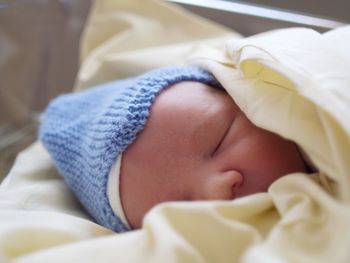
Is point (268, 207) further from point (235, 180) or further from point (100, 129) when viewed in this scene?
point (100, 129)

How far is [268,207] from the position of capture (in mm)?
459

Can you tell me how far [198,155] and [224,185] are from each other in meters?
0.05

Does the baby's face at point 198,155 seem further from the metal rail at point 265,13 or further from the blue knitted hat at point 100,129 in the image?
the metal rail at point 265,13

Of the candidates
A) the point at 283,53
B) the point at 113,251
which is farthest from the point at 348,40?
the point at 113,251

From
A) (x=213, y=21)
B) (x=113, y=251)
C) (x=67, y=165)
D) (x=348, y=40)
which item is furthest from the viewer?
(x=213, y=21)

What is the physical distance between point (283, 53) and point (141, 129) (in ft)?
0.53

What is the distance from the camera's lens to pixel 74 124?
0.65 m

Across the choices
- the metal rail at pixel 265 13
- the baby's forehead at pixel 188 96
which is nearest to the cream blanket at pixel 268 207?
the baby's forehead at pixel 188 96

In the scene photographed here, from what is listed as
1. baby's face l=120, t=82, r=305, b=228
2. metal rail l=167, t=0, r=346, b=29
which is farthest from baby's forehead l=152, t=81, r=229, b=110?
metal rail l=167, t=0, r=346, b=29

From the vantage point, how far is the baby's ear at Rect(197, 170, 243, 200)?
490 millimetres

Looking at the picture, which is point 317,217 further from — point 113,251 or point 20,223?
point 20,223

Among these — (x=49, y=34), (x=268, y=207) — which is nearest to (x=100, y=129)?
(x=268, y=207)

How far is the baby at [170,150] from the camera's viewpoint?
1.65 feet

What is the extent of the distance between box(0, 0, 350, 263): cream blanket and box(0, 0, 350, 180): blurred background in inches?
10.7
